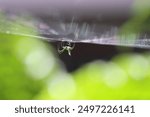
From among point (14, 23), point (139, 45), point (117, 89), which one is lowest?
point (117, 89)

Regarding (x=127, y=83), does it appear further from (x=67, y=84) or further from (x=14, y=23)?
(x=14, y=23)

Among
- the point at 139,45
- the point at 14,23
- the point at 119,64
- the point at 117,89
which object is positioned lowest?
the point at 117,89

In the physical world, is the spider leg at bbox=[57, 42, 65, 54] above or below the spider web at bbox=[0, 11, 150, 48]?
below

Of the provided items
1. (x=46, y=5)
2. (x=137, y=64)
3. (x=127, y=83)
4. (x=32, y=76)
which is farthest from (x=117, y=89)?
(x=46, y=5)

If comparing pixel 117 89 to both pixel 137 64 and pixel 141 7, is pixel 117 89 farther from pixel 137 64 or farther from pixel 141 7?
pixel 141 7

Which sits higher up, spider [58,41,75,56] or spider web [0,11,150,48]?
spider web [0,11,150,48]

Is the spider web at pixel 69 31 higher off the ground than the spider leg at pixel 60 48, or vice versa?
the spider web at pixel 69 31

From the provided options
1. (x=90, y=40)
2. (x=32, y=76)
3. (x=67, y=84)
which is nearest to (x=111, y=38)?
(x=90, y=40)

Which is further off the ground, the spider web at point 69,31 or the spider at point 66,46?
the spider web at point 69,31

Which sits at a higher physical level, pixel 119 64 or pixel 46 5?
pixel 46 5
